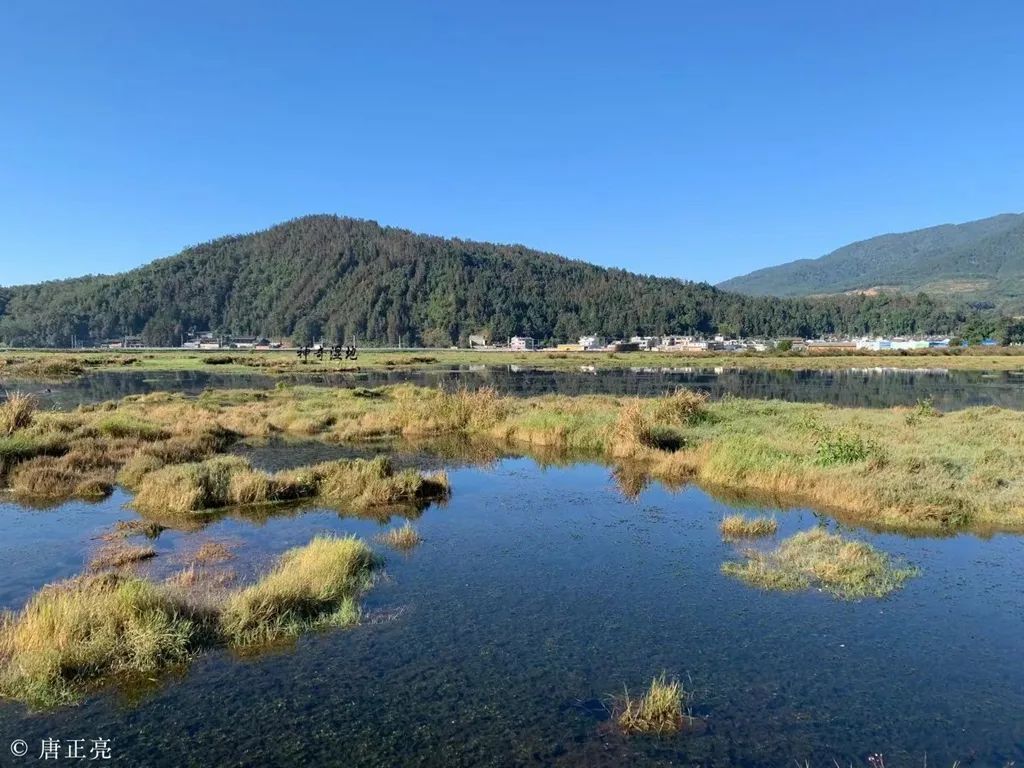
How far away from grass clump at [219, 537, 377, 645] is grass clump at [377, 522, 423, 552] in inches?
69.9

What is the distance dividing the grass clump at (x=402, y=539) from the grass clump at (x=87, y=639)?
215 inches

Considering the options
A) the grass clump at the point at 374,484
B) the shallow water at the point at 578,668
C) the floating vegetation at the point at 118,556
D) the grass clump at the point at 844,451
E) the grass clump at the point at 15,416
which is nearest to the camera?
the shallow water at the point at 578,668

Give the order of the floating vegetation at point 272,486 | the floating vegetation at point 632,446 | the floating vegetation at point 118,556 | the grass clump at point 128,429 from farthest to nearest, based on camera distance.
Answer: the grass clump at point 128,429, the floating vegetation at point 632,446, the floating vegetation at point 272,486, the floating vegetation at point 118,556

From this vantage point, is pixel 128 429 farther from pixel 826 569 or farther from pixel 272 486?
pixel 826 569

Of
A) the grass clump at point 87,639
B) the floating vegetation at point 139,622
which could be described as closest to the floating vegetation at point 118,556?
the floating vegetation at point 139,622

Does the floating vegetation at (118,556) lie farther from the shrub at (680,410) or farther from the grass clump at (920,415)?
the grass clump at (920,415)

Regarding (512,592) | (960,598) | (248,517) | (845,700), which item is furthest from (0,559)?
(960,598)

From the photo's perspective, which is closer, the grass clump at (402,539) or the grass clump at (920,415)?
the grass clump at (402,539)

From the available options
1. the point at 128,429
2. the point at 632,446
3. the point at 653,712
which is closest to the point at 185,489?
the point at 128,429

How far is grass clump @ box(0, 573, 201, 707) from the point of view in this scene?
29.1 ft

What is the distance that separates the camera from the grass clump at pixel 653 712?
8.47 metres

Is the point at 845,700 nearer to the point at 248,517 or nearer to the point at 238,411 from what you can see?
the point at 248,517

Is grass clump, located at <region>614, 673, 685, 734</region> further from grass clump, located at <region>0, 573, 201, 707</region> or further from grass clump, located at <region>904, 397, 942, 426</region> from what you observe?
grass clump, located at <region>904, 397, 942, 426</region>

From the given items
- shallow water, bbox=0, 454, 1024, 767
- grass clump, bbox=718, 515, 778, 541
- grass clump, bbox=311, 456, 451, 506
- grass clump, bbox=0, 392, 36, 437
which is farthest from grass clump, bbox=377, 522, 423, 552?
grass clump, bbox=0, 392, 36, 437
